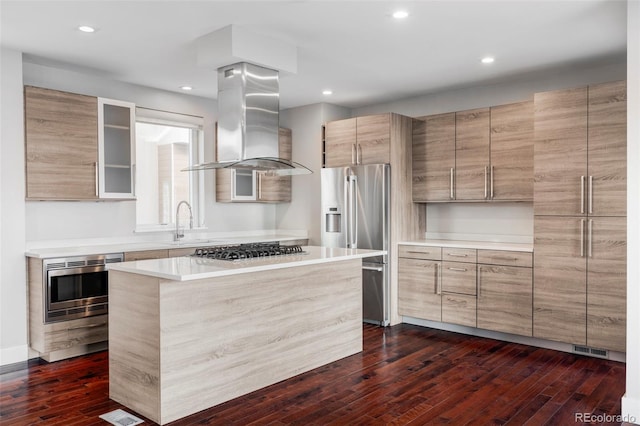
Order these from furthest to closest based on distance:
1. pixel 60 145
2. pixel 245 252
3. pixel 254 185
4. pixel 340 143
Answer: pixel 254 185 < pixel 340 143 < pixel 60 145 < pixel 245 252

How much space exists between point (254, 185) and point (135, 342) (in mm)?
3260

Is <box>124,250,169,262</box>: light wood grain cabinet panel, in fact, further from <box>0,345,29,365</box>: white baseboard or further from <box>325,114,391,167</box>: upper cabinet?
<box>325,114,391,167</box>: upper cabinet

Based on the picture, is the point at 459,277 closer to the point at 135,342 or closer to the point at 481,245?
the point at 481,245

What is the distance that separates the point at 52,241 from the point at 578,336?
492 centimetres

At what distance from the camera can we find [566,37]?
12.6ft

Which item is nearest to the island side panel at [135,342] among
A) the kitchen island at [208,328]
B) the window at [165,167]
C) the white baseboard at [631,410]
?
the kitchen island at [208,328]

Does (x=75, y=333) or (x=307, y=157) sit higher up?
(x=307, y=157)

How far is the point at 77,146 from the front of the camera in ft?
14.4

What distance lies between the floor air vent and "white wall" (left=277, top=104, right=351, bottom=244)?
3.21 m

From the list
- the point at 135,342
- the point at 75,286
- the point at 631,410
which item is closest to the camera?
the point at 631,410

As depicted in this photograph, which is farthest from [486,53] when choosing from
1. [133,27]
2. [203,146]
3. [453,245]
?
[203,146]

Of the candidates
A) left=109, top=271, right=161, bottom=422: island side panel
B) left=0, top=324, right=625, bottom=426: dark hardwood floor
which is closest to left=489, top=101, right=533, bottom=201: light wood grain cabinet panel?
left=0, top=324, right=625, bottom=426: dark hardwood floor

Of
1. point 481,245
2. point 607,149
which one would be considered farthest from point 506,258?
point 607,149

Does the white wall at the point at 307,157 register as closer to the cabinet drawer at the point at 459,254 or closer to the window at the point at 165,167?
the window at the point at 165,167
